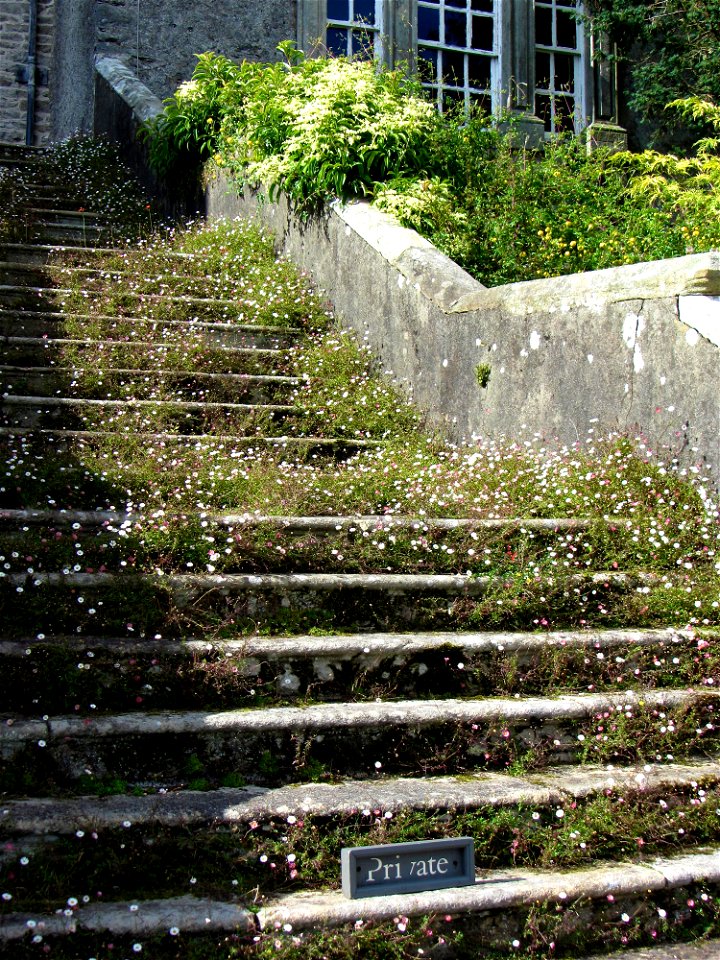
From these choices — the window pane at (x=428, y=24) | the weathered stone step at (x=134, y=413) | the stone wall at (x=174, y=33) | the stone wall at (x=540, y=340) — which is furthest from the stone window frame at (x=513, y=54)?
the weathered stone step at (x=134, y=413)

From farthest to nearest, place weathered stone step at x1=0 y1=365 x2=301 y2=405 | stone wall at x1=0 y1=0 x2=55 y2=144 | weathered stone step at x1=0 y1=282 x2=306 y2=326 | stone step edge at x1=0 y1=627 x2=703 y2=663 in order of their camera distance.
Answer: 1. stone wall at x1=0 y1=0 x2=55 y2=144
2. weathered stone step at x1=0 y1=282 x2=306 y2=326
3. weathered stone step at x1=0 y1=365 x2=301 y2=405
4. stone step edge at x1=0 y1=627 x2=703 y2=663

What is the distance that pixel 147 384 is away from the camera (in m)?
5.62

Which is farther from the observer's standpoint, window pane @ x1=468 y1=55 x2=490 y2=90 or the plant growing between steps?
window pane @ x1=468 y1=55 x2=490 y2=90

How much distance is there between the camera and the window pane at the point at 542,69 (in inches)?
492

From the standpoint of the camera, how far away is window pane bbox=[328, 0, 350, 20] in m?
11.6

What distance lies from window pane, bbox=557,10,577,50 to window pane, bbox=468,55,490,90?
102cm

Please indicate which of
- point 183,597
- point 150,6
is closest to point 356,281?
point 183,597

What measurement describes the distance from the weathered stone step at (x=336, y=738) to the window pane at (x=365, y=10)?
33.0ft

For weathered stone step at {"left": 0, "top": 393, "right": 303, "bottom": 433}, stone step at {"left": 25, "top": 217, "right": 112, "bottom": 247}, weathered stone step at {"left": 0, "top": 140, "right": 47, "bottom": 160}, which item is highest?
weathered stone step at {"left": 0, "top": 140, "right": 47, "bottom": 160}

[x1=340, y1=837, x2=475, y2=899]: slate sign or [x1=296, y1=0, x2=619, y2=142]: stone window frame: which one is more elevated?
[x1=296, y1=0, x2=619, y2=142]: stone window frame

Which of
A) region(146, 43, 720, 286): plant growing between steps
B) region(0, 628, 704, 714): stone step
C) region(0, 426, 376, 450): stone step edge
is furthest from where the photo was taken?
region(146, 43, 720, 286): plant growing between steps

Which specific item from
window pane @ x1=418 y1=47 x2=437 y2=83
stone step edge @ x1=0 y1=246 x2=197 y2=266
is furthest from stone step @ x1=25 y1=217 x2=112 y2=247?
window pane @ x1=418 y1=47 x2=437 y2=83

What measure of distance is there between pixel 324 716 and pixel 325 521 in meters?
1.06

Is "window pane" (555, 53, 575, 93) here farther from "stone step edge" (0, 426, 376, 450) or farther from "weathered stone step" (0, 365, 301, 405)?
"stone step edge" (0, 426, 376, 450)
